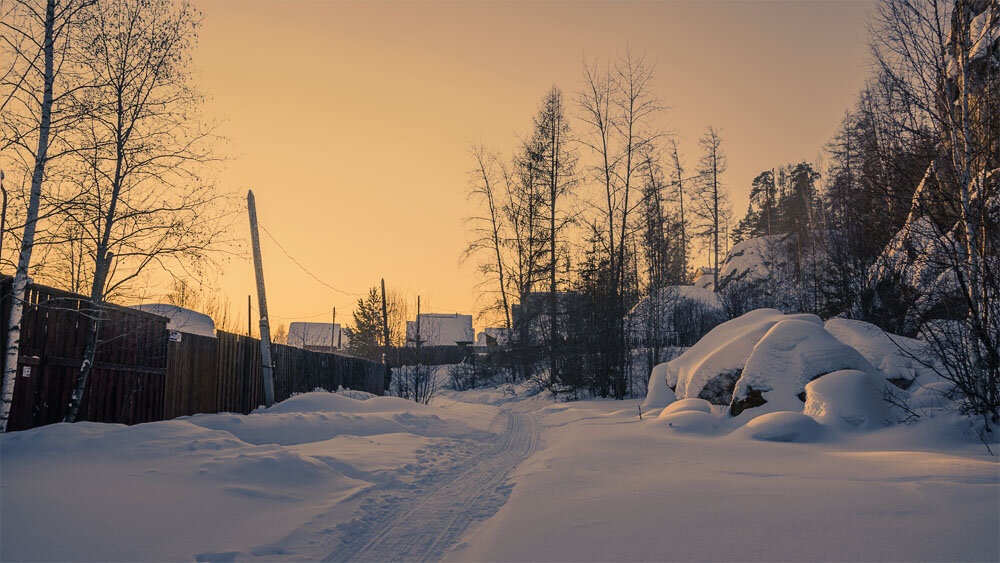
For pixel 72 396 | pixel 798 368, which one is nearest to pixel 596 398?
pixel 798 368

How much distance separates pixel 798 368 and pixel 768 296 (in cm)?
2425

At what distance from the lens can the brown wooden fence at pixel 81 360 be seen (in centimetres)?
647

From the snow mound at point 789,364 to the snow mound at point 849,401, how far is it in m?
0.69

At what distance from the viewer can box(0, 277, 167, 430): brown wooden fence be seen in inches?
255

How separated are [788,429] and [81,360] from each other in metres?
10.2

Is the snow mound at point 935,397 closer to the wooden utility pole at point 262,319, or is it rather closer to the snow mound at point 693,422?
the snow mound at point 693,422

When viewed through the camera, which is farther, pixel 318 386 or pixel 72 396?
pixel 318 386

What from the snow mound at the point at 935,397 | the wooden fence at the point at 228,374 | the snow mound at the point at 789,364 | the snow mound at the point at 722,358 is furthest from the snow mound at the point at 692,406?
the wooden fence at the point at 228,374

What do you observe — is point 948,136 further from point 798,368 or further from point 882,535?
point 882,535

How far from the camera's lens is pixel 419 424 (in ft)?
Result: 37.4

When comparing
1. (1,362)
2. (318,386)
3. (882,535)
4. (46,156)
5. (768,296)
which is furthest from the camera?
(768,296)

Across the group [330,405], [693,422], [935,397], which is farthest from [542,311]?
[935,397]

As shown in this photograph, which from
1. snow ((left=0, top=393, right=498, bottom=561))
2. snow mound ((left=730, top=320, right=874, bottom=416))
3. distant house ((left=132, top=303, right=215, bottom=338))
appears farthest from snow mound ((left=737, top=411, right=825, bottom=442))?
Answer: distant house ((left=132, top=303, right=215, bottom=338))

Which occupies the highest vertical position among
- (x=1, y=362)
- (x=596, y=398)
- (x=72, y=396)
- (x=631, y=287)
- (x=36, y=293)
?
(x=631, y=287)
